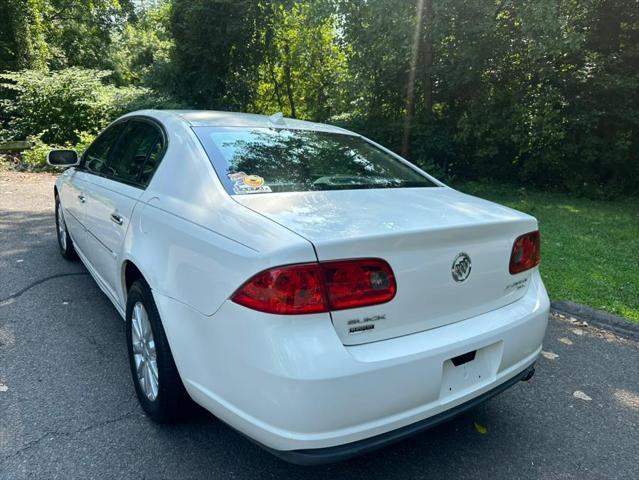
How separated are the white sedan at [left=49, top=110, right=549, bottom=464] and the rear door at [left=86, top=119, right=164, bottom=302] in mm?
36

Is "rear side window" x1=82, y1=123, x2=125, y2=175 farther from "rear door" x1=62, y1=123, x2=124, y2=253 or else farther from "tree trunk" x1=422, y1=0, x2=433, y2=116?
"tree trunk" x1=422, y1=0, x2=433, y2=116

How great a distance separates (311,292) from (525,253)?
126 cm

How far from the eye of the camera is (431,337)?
1.94 meters

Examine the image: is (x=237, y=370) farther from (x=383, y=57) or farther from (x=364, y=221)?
(x=383, y=57)

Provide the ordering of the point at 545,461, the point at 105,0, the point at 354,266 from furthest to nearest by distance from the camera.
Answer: the point at 105,0 → the point at 545,461 → the point at 354,266

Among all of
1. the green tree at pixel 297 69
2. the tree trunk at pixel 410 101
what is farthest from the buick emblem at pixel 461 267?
the green tree at pixel 297 69

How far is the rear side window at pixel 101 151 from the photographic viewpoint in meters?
3.77

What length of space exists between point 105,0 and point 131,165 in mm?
22598

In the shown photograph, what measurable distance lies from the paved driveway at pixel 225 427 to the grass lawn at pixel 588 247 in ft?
2.87

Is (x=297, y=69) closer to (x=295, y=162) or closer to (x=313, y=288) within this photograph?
(x=295, y=162)

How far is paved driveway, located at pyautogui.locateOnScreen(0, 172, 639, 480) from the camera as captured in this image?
2.24 meters

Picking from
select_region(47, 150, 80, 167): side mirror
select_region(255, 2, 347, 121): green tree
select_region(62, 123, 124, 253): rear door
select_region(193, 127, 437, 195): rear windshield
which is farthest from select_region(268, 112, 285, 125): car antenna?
select_region(255, 2, 347, 121): green tree

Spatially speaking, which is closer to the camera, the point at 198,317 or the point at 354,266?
the point at 354,266

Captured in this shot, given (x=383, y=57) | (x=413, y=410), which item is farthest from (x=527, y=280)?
(x=383, y=57)
